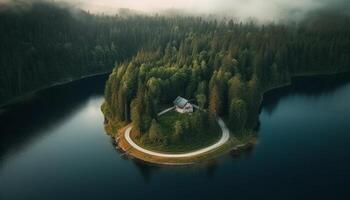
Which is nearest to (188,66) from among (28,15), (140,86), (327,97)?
(140,86)

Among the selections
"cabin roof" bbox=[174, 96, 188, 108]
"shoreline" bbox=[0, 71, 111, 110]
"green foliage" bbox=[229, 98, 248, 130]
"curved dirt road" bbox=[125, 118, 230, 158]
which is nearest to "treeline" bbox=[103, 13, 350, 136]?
"green foliage" bbox=[229, 98, 248, 130]

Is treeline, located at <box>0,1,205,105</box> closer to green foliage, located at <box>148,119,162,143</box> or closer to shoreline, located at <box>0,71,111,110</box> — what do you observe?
shoreline, located at <box>0,71,111,110</box>

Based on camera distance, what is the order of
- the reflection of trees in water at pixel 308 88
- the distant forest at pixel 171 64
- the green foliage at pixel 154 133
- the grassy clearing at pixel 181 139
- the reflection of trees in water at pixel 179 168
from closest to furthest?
1. the reflection of trees in water at pixel 179 168
2. the grassy clearing at pixel 181 139
3. the green foliage at pixel 154 133
4. the distant forest at pixel 171 64
5. the reflection of trees in water at pixel 308 88

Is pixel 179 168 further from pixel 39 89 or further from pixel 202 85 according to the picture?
pixel 39 89

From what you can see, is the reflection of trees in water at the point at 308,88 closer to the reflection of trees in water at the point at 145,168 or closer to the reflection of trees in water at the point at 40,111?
the reflection of trees in water at the point at 145,168

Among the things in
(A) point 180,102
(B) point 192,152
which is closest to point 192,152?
(B) point 192,152

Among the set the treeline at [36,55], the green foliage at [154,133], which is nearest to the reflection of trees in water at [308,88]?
the green foliage at [154,133]
